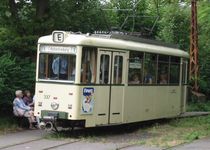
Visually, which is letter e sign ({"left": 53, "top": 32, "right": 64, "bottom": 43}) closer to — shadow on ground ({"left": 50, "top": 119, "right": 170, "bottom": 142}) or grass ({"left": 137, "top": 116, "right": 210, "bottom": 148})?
shadow on ground ({"left": 50, "top": 119, "right": 170, "bottom": 142})

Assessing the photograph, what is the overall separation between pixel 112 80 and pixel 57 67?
1.76 metres

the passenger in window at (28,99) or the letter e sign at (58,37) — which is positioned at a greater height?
the letter e sign at (58,37)

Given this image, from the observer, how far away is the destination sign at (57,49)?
56.7 feet

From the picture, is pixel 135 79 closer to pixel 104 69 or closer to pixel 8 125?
pixel 104 69

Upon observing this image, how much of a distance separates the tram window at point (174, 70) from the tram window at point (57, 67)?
20.1 ft

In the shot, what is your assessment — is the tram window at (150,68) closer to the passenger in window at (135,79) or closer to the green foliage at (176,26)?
the passenger in window at (135,79)

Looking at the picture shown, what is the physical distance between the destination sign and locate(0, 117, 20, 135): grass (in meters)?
2.95

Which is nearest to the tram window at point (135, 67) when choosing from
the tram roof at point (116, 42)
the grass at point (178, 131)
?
the tram roof at point (116, 42)

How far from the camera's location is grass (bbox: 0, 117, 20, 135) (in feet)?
62.9

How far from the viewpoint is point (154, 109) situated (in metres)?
21.3

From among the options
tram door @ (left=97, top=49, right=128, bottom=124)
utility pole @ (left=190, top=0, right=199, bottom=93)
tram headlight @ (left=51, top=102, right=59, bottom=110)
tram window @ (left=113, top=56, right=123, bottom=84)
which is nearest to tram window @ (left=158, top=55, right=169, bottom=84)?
tram door @ (left=97, top=49, right=128, bottom=124)

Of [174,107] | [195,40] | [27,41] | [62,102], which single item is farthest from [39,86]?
[195,40]

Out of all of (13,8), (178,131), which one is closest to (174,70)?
(178,131)

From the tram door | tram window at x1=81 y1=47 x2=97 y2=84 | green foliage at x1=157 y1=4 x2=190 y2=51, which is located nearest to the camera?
tram window at x1=81 y1=47 x2=97 y2=84
